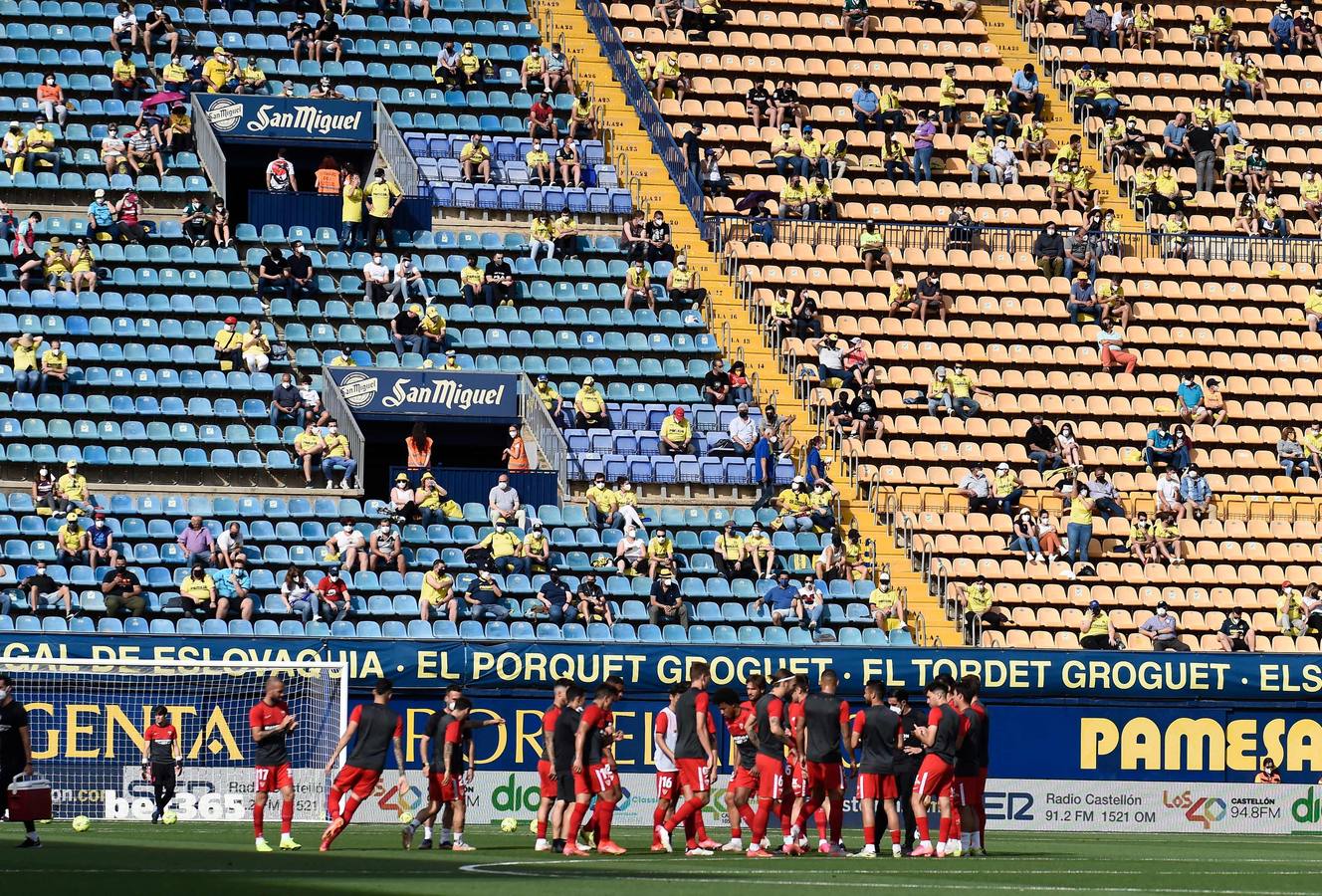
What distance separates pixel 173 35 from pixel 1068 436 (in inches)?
688

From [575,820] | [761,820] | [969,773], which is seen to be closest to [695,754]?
[761,820]

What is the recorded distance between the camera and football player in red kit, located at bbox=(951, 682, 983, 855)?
73.3 ft

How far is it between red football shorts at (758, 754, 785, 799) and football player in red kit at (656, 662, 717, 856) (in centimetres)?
47

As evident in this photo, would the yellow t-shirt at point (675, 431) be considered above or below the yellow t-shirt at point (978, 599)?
Answer: above

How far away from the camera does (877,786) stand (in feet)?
73.9

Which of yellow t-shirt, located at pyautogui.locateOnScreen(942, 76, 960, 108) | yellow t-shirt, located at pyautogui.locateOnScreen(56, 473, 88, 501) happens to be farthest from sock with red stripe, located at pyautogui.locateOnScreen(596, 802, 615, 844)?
yellow t-shirt, located at pyautogui.locateOnScreen(942, 76, 960, 108)

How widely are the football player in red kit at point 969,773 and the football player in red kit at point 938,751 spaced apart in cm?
14

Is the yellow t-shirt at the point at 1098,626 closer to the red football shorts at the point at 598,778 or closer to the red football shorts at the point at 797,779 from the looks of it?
the red football shorts at the point at 797,779

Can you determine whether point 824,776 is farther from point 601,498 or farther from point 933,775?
point 601,498

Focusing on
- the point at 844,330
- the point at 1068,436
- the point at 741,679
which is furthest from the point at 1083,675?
the point at 844,330

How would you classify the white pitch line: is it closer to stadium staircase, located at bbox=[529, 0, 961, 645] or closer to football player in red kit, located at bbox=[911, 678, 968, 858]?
football player in red kit, located at bbox=[911, 678, 968, 858]

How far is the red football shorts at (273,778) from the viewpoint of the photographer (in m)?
21.5

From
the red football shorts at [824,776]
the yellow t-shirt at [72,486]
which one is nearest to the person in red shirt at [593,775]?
the red football shorts at [824,776]

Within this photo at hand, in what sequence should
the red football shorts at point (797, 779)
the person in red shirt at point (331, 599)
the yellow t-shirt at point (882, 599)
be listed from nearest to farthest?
the red football shorts at point (797, 779) < the person in red shirt at point (331, 599) < the yellow t-shirt at point (882, 599)
